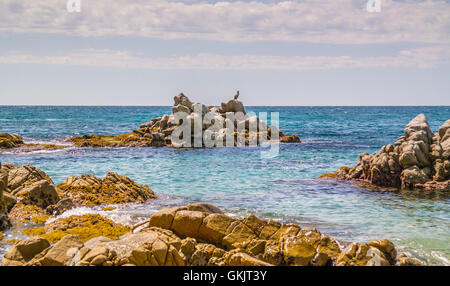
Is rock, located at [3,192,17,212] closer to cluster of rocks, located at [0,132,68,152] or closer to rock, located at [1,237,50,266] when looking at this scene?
rock, located at [1,237,50,266]

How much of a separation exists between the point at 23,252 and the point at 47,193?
7.32m

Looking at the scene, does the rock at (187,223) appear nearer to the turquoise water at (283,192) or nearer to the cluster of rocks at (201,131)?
the turquoise water at (283,192)

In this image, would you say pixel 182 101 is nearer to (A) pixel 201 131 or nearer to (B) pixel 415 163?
(A) pixel 201 131

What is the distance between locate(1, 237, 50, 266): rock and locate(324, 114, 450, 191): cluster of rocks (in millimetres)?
17334

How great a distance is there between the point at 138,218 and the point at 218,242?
5528mm

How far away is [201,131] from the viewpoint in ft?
144

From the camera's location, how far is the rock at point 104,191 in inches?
699

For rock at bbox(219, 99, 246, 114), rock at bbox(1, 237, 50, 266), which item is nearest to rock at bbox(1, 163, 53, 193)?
rock at bbox(1, 237, 50, 266)

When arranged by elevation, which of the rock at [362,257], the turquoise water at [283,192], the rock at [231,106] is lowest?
the turquoise water at [283,192]

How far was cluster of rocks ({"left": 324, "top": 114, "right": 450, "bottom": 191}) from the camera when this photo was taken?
21.0 metres

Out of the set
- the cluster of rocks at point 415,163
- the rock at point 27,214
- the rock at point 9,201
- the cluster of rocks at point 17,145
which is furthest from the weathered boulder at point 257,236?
the cluster of rocks at point 17,145

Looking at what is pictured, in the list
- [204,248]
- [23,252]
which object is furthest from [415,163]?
[23,252]

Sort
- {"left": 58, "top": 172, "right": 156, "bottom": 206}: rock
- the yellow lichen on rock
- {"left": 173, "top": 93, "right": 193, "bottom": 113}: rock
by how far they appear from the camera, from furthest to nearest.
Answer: {"left": 173, "top": 93, "right": 193, "bottom": 113}: rock → {"left": 58, "top": 172, "right": 156, "bottom": 206}: rock → the yellow lichen on rock
